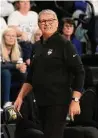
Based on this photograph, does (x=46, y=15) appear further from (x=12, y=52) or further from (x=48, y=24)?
(x=12, y=52)

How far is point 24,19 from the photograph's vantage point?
24.7 ft

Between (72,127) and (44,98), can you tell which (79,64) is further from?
(72,127)

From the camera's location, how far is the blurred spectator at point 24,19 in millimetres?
7414

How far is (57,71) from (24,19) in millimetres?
3677

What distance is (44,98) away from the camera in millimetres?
4004

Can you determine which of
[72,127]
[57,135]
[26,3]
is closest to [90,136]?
[72,127]

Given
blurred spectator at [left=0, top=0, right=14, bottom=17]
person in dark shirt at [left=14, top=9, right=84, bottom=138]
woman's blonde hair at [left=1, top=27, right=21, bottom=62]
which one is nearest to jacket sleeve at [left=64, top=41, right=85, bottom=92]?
person in dark shirt at [left=14, top=9, right=84, bottom=138]


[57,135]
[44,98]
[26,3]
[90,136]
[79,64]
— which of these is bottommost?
[90,136]

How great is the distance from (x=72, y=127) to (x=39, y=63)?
1584 millimetres

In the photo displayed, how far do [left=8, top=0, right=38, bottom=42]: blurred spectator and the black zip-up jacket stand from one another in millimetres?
3305

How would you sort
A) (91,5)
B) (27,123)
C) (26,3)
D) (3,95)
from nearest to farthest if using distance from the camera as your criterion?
(27,123), (3,95), (26,3), (91,5)

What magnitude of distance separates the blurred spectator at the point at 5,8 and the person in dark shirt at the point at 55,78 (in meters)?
3.54

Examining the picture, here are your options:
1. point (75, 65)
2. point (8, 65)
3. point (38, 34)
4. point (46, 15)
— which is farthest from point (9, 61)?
point (75, 65)

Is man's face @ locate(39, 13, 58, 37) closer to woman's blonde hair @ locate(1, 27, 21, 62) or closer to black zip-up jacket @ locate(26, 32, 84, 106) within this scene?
black zip-up jacket @ locate(26, 32, 84, 106)
